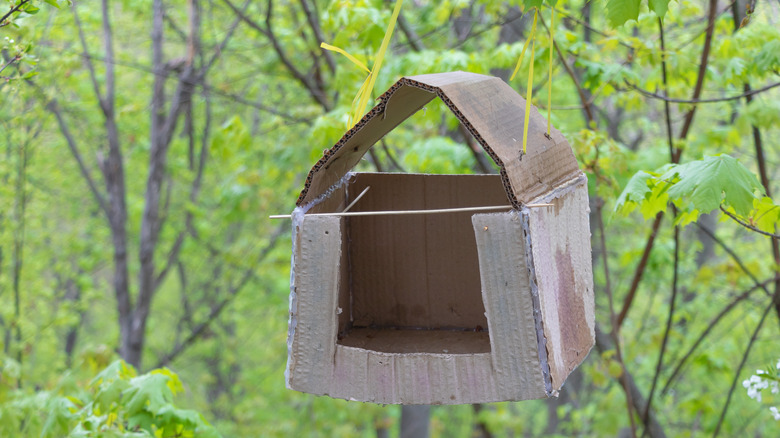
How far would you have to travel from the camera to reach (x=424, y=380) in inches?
58.2

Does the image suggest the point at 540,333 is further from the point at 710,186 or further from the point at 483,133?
the point at 710,186

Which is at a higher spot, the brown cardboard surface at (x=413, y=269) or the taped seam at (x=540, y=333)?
the brown cardboard surface at (x=413, y=269)

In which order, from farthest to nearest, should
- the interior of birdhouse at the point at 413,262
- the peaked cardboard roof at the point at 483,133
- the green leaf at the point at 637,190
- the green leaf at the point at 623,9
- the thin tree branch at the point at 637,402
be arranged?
the thin tree branch at the point at 637,402
the interior of birdhouse at the point at 413,262
the green leaf at the point at 637,190
the green leaf at the point at 623,9
the peaked cardboard roof at the point at 483,133

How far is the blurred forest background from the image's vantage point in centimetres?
258

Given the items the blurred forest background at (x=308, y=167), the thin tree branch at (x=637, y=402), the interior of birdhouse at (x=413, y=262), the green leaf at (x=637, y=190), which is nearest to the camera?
the green leaf at (x=637, y=190)

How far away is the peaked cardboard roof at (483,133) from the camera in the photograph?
1.38 metres

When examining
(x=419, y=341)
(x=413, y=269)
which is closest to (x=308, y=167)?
(x=413, y=269)

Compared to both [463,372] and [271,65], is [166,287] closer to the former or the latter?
[271,65]

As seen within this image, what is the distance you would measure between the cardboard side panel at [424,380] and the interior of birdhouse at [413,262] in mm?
675

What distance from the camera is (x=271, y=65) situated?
17.2 feet

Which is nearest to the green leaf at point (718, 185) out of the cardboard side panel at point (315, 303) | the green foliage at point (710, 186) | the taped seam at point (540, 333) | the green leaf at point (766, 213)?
the green foliage at point (710, 186)

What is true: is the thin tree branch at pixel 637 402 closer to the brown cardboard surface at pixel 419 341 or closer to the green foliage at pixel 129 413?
the brown cardboard surface at pixel 419 341

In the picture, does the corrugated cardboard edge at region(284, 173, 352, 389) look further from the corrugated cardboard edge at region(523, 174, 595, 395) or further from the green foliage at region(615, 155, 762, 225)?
the green foliage at region(615, 155, 762, 225)

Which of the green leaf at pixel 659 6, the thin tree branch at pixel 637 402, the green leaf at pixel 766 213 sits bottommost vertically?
the thin tree branch at pixel 637 402
